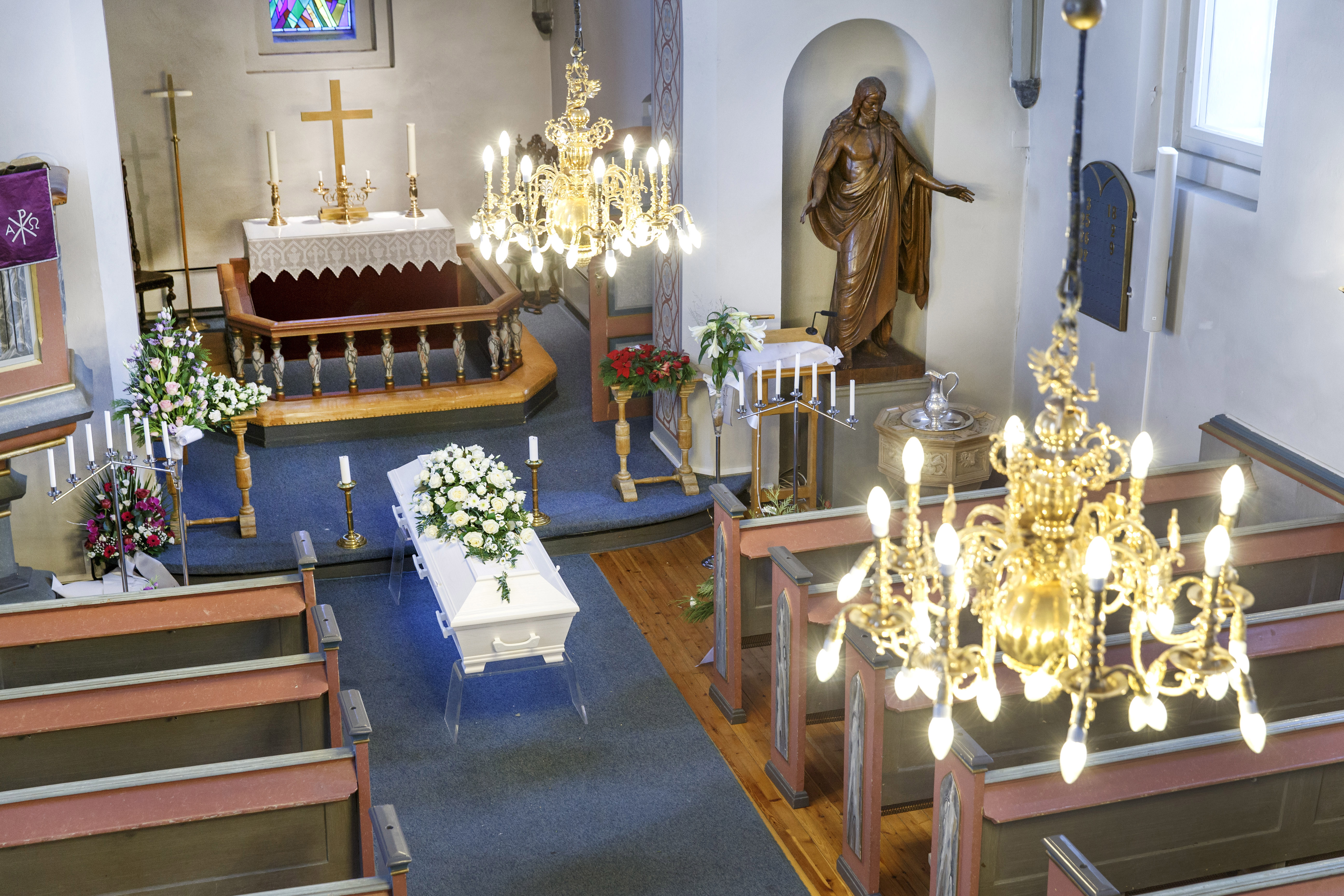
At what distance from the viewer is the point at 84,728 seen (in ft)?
19.1

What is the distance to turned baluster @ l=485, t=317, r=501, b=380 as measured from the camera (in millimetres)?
11680

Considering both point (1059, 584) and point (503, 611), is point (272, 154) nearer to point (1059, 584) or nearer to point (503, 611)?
point (503, 611)

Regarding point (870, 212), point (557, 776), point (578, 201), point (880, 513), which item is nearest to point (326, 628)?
point (557, 776)

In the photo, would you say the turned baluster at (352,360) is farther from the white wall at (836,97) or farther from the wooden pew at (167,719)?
the wooden pew at (167,719)

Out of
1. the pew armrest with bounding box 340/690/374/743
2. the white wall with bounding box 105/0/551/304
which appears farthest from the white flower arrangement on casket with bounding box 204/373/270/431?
the white wall with bounding box 105/0/551/304

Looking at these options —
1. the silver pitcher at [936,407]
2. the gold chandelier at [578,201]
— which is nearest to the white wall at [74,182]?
the gold chandelier at [578,201]

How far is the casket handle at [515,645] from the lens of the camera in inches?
292

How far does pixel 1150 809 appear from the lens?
5.09m

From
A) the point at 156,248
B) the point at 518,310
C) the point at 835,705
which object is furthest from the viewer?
the point at 156,248

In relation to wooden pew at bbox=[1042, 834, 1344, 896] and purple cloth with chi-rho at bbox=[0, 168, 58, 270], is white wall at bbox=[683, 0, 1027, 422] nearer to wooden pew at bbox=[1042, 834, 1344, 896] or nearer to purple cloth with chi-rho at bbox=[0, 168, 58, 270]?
purple cloth with chi-rho at bbox=[0, 168, 58, 270]

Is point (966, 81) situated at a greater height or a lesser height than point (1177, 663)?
greater

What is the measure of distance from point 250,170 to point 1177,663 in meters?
13.1

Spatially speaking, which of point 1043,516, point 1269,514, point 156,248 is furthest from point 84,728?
point 156,248

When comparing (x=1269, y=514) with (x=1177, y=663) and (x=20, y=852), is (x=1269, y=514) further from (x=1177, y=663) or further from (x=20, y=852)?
(x=20, y=852)
